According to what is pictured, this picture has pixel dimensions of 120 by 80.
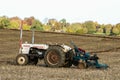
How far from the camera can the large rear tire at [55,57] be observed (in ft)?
65.2

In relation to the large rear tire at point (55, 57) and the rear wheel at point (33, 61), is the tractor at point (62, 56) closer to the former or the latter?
the large rear tire at point (55, 57)

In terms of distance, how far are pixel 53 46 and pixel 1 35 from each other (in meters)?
37.0

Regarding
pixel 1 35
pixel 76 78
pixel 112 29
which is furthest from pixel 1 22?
pixel 76 78

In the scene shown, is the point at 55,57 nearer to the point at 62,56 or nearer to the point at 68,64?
the point at 62,56

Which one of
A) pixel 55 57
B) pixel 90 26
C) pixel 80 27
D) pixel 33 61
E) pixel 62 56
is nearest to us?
pixel 62 56

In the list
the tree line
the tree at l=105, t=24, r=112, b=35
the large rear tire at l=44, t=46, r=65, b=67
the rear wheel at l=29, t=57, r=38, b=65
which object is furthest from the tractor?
the tree at l=105, t=24, r=112, b=35

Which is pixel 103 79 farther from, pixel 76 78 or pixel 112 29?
pixel 112 29

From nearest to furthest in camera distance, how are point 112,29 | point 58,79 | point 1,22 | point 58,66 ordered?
point 58,79 → point 58,66 → point 1,22 → point 112,29

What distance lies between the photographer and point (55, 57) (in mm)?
20234

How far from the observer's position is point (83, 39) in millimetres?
54906

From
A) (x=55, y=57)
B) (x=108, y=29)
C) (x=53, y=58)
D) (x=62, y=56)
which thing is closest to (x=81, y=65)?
(x=62, y=56)

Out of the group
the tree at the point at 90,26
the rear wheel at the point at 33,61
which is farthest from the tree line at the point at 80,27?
the rear wheel at the point at 33,61

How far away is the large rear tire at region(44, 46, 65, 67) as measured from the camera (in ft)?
65.2

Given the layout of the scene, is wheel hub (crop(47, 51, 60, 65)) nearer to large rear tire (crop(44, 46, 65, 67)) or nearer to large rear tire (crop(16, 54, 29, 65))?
large rear tire (crop(44, 46, 65, 67))
